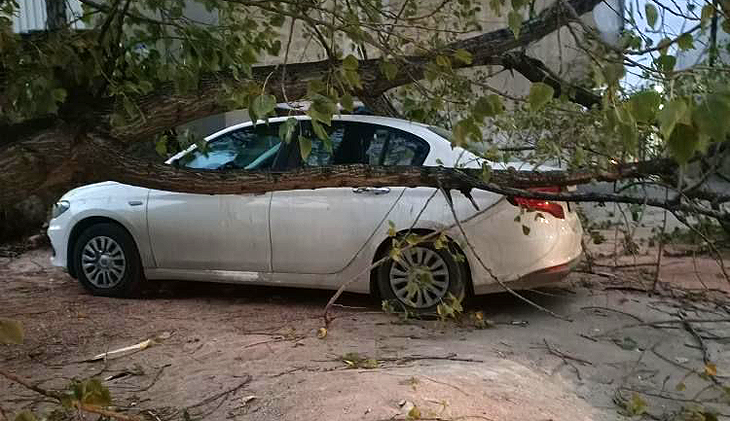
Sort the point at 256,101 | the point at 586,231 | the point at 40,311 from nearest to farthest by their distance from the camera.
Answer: the point at 256,101 → the point at 40,311 → the point at 586,231

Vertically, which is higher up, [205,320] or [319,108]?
[319,108]

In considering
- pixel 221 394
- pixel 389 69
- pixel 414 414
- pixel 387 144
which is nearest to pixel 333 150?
pixel 387 144

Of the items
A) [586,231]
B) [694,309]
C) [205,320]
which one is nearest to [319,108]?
[205,320]

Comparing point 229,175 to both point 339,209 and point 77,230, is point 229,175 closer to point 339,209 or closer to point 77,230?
point 339,209

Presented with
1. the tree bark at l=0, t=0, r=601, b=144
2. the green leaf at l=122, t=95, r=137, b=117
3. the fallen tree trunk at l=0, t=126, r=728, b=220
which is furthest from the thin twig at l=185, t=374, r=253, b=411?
the green leaf at l=122, t=95, r=137, b=117

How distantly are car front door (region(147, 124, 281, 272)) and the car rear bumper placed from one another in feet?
6.18

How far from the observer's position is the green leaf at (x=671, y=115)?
1744 mm

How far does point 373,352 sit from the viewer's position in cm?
520

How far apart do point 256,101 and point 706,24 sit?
5.57 feet

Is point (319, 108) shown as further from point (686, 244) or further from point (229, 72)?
point (686, 244)

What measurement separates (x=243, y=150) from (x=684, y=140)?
5.30 metres

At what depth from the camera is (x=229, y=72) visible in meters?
4.68

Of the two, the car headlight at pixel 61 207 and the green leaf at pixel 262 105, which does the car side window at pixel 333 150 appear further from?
the green leaf at pixel 262 105

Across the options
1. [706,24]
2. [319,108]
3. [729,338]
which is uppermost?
[706,24]
